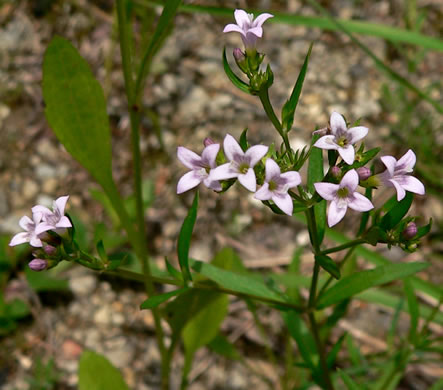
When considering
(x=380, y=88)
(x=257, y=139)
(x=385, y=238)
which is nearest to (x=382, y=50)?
(x=380, y=88)

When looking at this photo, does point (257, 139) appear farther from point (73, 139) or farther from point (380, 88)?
point (73, 139)

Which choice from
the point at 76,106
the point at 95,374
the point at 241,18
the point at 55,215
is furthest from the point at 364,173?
the point at 95,374

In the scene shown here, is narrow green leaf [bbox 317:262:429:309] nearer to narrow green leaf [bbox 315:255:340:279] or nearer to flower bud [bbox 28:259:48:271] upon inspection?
narrow green leaf [bbox 315:255:340:279]

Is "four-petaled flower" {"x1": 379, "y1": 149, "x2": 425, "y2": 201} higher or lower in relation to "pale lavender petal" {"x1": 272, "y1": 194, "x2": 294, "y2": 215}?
higher

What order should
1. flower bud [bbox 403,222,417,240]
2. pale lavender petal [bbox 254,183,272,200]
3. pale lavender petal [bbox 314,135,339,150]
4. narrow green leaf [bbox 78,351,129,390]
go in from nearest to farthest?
pale lavender petal [bbox 254,183,272,200]
pale lavender petal [bbox 314,135,339,150]
flower bud [bbox 403,222,417,240]
narrow green leaf [bbox 78,351,129,390]

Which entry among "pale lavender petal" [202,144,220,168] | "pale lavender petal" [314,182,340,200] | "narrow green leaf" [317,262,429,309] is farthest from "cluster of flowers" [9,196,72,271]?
"narrow green leaf" [317,262,429,309]

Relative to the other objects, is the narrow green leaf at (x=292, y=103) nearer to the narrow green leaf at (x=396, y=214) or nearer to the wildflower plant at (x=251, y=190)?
the wildflower plant at (x=251, y=190)

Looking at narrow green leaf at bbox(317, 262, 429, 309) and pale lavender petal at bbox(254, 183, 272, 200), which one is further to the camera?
narrow green leaf at bbox(317, 262, 429, 309)
